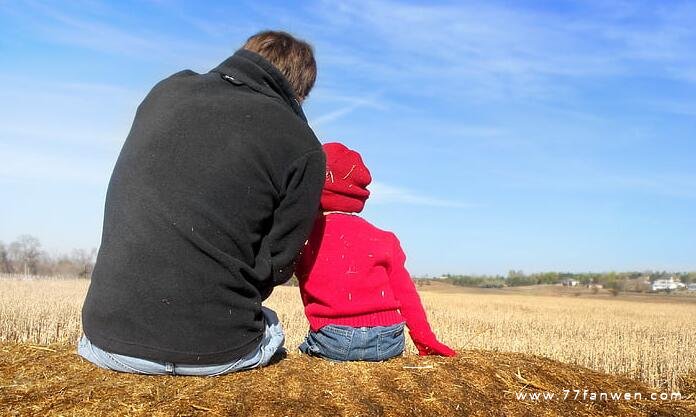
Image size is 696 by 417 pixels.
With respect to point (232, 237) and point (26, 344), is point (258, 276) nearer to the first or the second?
point (232, 237)

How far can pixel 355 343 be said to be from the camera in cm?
398

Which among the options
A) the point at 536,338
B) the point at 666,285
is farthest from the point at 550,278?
the point at 536,338

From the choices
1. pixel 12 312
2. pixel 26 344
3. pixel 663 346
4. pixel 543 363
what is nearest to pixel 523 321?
pixel 663 346

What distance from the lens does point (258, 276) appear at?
122 inches

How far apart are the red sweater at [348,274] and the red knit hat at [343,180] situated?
0.08 metres

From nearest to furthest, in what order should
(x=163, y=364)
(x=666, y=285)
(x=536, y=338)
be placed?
1. (x=163, y=364)
2. (x=536, y=338)
3. (x=666, y=285)

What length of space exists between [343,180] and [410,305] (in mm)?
961

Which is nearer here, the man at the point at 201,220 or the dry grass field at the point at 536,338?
the man at the point at 201,220

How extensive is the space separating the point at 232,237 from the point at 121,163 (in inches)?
25.7

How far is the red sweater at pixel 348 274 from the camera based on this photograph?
4035 mm

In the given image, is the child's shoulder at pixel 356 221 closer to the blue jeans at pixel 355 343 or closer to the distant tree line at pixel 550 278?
the blue jeans at pixel 355 343

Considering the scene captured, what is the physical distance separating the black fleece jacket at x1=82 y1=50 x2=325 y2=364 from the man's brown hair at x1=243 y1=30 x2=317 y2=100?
0.95 ft

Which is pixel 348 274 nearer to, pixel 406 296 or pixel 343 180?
pixel 406 296

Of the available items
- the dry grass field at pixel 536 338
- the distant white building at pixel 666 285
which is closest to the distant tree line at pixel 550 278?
the distant white building at pixel 666 285
